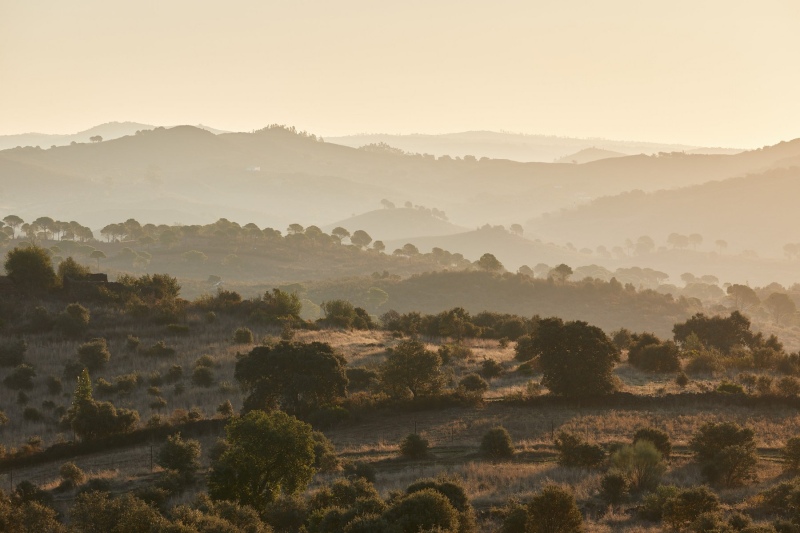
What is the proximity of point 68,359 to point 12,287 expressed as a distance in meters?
18.6

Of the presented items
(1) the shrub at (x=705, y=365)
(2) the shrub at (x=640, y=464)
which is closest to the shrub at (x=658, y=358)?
(1) the shrub at (x=705, y=365)

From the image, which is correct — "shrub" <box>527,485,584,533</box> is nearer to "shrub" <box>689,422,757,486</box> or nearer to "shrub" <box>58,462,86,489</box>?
"shrub" <box>689,422,757,486</box>

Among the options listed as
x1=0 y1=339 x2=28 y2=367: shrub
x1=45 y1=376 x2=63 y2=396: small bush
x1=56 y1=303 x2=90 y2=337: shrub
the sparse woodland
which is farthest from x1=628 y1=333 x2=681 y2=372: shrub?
x1=0 y1=339 x2=28 y2=367: shrub

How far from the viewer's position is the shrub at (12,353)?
67.4 m

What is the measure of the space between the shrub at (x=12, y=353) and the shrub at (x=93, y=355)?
15.5 feet

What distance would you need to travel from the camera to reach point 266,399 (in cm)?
5562

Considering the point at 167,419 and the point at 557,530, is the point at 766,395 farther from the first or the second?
the point at 167,419

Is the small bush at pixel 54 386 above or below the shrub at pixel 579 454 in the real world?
above

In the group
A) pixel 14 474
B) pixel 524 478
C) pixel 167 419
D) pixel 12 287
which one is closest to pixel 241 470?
pixel 524 478

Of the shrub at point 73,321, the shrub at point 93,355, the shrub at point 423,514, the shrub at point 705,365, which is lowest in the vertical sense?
the shrub at point 705,365

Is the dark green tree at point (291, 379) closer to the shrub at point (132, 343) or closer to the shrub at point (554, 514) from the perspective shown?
the shrub at point (132, 343)

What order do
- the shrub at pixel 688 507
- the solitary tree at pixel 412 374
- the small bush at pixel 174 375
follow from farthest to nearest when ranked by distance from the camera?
the small bush at pixel 174 375
the solitary tree at pixel 412 374
the shrub at pixel 688 507

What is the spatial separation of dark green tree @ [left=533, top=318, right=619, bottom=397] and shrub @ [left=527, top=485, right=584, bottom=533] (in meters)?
28.7

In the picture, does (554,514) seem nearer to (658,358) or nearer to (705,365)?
(658,358)
